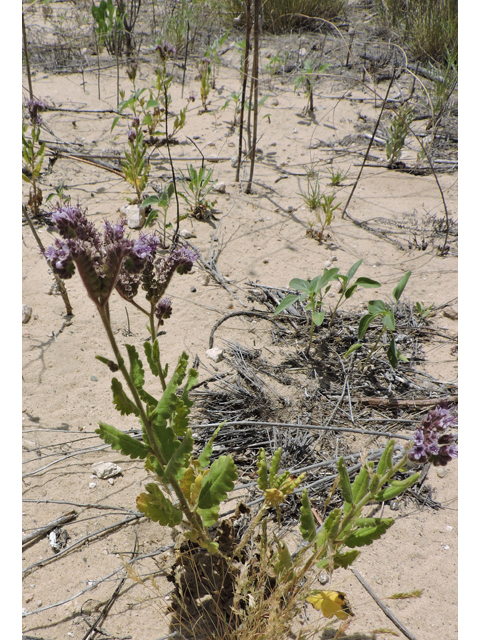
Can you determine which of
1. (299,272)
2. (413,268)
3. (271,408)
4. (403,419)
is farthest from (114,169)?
(403,419)

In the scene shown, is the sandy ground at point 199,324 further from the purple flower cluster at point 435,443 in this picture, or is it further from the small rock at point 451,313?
the purple flower cluster at point 435,443

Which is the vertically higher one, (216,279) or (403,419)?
(216,279)

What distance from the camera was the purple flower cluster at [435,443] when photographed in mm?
1310

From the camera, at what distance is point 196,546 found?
179 centimetres

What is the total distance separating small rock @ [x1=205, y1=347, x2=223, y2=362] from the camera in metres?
2.67

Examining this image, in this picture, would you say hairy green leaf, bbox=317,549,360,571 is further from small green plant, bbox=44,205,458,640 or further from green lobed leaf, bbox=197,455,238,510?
green lobed leaf, bbox=197,455,238,510

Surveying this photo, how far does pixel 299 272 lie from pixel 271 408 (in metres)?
1.31

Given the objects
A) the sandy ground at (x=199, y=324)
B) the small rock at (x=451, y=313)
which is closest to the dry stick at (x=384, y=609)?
the sandy ground at (x=199, y=324)

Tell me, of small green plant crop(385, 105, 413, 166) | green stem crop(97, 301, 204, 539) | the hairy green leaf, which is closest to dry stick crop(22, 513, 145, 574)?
green stem crop(97, 301, 204, 539)

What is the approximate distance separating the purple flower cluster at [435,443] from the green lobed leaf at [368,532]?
242 millimetres

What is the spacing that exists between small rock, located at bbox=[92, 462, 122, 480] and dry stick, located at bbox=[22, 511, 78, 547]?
0.59 feet

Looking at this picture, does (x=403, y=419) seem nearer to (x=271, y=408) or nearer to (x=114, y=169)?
(x=271, y=408)

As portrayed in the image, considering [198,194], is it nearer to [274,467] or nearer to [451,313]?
[451,313]

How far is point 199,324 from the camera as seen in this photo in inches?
116
